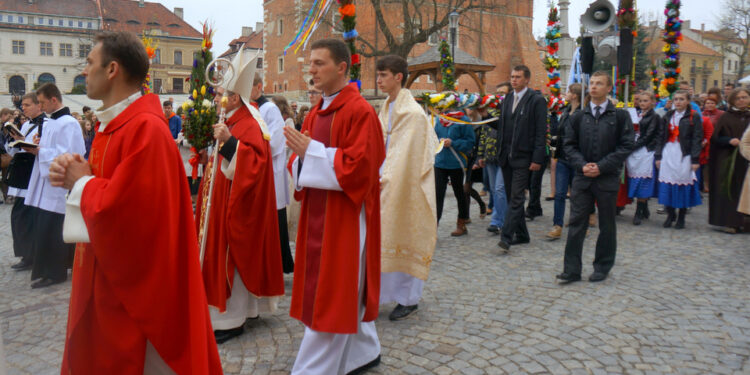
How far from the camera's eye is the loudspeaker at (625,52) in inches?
338

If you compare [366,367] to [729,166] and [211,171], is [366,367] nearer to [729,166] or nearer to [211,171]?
[211,171]

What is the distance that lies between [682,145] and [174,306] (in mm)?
8581

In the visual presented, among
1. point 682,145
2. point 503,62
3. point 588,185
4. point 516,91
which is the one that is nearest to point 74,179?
point 588,185

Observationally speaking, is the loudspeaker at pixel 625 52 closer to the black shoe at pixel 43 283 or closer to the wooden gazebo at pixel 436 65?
the wooden gazebo at pixel 436 65

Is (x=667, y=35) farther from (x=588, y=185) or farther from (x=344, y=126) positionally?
(x=344, y=126)

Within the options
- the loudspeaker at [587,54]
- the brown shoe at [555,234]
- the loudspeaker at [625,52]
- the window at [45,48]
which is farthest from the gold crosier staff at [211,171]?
the window at [45,48]

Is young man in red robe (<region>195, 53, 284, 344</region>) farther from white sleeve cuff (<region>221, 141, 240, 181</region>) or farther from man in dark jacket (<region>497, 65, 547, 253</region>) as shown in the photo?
man in dark jacket (<region>497, 65, 547, 253</region>)

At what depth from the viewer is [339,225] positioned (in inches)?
128

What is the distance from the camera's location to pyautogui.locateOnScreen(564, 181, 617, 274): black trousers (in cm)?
546

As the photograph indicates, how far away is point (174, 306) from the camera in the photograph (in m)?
2.34

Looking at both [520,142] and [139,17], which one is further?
[139,17]

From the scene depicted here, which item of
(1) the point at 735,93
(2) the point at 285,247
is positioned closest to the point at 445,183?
(2) the point at 285,247

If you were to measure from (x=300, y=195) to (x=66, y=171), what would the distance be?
5.09ft

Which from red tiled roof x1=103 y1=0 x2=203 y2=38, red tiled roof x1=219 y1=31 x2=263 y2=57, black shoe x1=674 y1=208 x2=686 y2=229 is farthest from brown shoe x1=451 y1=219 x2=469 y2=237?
red tiled roof x1=103 y1=0 x2=203 y2=38
